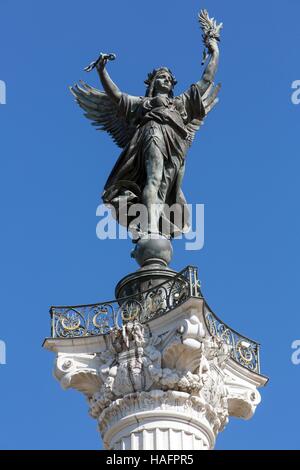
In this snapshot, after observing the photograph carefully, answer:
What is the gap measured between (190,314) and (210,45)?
32.2 ft

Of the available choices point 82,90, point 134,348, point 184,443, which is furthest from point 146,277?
point 82,90

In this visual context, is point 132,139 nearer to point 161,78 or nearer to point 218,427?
point 161,78

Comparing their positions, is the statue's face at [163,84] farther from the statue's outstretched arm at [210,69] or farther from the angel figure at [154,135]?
the statue's outstretched arm at [210,69]

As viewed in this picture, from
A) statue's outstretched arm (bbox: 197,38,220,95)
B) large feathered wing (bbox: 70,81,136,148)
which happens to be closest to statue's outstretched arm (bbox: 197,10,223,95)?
statue's outstretched arm (bbox: 197,38,220,95)

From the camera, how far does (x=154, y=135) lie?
1359 inches

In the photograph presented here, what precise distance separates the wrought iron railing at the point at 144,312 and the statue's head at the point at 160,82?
6.44 meters

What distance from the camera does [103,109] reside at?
3669 centimetres

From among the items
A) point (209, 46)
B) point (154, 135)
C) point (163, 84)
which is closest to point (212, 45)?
point (209, 46)

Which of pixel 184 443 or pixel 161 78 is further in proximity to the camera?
pixel 161 78

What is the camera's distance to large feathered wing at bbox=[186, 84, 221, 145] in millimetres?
35938

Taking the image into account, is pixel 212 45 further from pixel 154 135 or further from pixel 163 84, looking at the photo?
pixel 154 135

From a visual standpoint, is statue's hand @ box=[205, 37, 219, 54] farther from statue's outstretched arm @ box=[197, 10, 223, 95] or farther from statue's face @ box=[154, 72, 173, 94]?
statue's face @ box=[154, 72, 173, 94]

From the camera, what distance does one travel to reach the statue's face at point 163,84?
35531 mm
